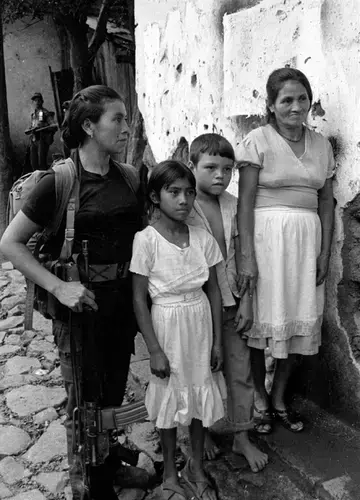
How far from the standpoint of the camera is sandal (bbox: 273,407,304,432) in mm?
2670

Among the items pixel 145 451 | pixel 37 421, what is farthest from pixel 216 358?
pixel 37 421

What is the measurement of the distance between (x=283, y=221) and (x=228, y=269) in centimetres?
32

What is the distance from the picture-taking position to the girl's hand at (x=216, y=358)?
→ 7.68ft

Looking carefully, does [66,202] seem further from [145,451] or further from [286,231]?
[145,451]

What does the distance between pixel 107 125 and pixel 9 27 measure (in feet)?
39.0

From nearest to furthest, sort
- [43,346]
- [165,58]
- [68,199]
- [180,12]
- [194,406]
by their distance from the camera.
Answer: [68,199], [194,406], [180,12], [165,58], [43,346]

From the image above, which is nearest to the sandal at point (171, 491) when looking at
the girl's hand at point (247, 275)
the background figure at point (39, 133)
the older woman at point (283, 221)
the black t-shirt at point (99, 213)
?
the older woman at point (283, 221)

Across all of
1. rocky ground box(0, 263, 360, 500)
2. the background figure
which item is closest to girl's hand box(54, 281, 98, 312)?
rocky ground box(0, 263, 360, 500)

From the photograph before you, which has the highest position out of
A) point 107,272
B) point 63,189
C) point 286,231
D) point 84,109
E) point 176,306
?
point 84,109

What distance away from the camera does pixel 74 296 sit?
2.09 meters

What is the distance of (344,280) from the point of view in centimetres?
266

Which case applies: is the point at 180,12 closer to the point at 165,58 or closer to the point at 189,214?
the point at 165,58

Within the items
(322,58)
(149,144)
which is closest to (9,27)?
(149,144)

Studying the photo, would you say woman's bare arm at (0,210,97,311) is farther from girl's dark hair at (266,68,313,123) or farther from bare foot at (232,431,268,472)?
girl's dark hair at (266,68,313,123)
